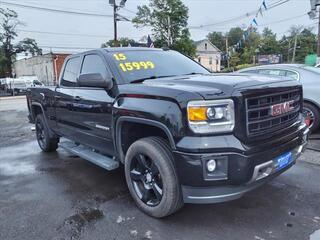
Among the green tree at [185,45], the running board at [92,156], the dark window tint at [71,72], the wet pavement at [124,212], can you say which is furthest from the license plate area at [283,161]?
the green tree at [185,45]

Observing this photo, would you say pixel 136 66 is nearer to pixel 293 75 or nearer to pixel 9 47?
pixel 293 75

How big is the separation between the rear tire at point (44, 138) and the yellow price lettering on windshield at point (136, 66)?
9.39 feet

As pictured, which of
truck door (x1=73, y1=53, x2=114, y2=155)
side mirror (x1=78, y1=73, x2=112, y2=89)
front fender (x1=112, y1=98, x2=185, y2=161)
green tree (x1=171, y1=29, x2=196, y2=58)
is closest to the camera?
front fender (x1=112, y1=98, x2=185, y2=161)

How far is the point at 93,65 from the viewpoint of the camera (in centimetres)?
431

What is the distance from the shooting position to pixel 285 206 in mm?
3473

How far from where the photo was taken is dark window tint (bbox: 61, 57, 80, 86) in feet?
15.7

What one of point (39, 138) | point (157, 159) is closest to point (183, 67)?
point (157, 159)

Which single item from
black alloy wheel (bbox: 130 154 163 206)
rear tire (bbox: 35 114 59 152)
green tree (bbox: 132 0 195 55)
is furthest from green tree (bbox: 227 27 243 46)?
black alloy wheel (bbox: 130 154 163 206)

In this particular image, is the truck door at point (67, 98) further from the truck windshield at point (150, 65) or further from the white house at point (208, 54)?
the white house at point (208, 54)

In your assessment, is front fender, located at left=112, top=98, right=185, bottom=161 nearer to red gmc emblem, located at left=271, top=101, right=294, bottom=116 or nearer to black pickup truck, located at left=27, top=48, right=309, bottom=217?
black pickup truck, located at left=27, top=48, right=309, bottom=217

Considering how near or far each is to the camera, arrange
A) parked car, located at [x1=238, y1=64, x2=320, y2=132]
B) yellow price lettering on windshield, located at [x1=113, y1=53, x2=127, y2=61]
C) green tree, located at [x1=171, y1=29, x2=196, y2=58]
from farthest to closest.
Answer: green tree, located at [x1=171, y1=29, x2=196, y2=58], parked car, located at [x1=238, y1=64, x2=320, y2=132], yellow price lettering on windshield, located at [x1=113, y1=53, x2=127, y2=61]

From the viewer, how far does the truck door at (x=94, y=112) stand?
3817mm

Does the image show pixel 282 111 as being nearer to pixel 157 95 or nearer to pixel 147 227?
pixel 157 95

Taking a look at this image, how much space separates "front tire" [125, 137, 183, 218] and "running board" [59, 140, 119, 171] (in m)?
0.42
